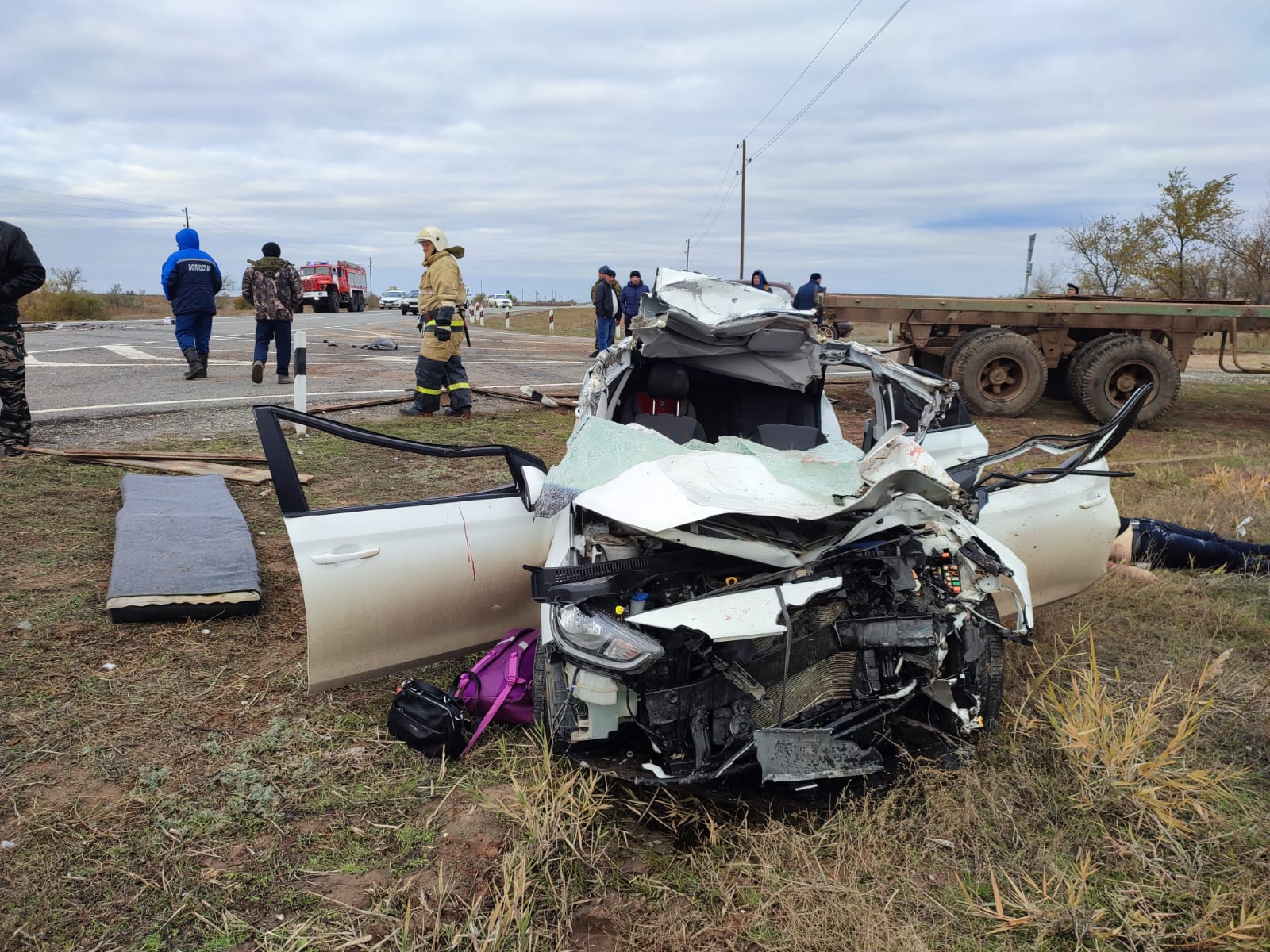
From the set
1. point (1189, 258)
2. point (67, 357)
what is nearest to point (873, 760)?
point (67, 357)

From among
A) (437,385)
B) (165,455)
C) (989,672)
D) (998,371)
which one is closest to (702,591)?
(989,672)

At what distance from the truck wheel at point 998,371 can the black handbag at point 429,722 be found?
30.5 feet

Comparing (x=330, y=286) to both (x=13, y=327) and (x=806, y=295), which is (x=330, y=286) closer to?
(x=806, y=295)

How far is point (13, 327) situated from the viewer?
6.23 meters

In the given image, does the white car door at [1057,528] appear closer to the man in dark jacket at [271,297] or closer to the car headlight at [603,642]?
the car headlight at [603,642]

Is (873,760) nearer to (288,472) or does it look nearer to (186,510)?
(288,472)

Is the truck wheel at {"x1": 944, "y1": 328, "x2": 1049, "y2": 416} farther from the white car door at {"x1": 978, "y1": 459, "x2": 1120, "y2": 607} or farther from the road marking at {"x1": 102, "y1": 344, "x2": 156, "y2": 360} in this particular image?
the road marking at {"x1": 102, "y1": 344, "x2": 156, "y2": 360}

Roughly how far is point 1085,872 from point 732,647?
3.88 ft

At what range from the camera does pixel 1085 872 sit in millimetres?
2416

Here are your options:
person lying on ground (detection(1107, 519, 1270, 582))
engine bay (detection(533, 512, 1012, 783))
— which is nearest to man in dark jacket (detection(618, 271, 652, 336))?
person lying on ground (detection(1107, 519, 1270, 582))

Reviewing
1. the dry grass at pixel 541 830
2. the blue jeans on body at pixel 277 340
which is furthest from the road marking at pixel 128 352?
the dry grass at pixel 541 830

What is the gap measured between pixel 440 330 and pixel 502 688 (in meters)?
5.87

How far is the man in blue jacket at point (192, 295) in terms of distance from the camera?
10.9m

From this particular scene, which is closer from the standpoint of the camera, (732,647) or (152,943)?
(152,943)
